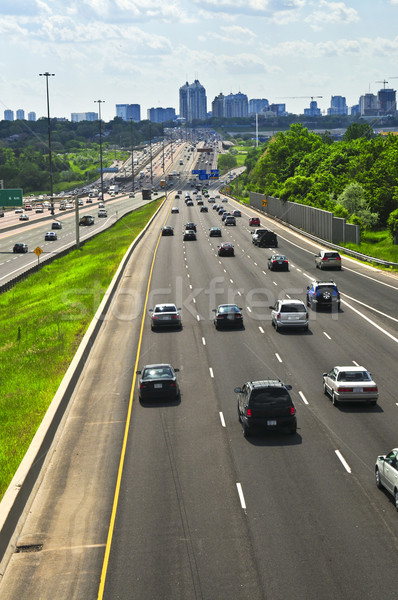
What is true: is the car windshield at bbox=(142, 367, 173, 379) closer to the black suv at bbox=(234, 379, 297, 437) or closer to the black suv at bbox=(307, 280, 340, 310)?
the black suv at bbox=(234, 379, 297, 437)

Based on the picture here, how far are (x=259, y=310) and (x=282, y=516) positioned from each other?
3313 centimetres

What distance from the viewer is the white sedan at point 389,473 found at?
19.4 metres

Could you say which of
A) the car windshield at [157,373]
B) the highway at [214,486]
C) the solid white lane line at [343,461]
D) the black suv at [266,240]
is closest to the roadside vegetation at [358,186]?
the black suv at [266,240]

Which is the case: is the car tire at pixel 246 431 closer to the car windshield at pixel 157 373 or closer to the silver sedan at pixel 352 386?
the silver sedan at pixel 352 386

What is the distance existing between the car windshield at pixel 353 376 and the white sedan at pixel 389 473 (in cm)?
882

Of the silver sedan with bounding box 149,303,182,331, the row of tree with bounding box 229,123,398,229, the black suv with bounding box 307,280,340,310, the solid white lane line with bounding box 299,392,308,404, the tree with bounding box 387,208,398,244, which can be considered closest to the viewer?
the solid white lane line with bounding box 299,392,308,404

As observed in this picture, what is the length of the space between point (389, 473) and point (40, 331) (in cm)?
3100

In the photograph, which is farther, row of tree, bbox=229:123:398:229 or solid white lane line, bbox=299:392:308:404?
row of tree, bbox=229:123:398:229

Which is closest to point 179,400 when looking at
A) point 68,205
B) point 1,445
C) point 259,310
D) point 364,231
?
point 1,445

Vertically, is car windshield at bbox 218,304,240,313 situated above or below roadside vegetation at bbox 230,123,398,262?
below

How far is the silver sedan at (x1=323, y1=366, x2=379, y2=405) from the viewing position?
29.2 m

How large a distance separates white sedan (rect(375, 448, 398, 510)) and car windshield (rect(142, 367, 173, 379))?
11969 millimetres

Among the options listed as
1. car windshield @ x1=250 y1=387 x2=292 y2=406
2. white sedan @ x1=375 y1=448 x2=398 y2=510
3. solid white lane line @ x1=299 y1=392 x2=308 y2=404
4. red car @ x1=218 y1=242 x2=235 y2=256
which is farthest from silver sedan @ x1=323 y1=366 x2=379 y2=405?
red car @ x1=218 y1=242 x2=235 y2=256

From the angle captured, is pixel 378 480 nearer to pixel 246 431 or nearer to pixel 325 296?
pixel 246 431
